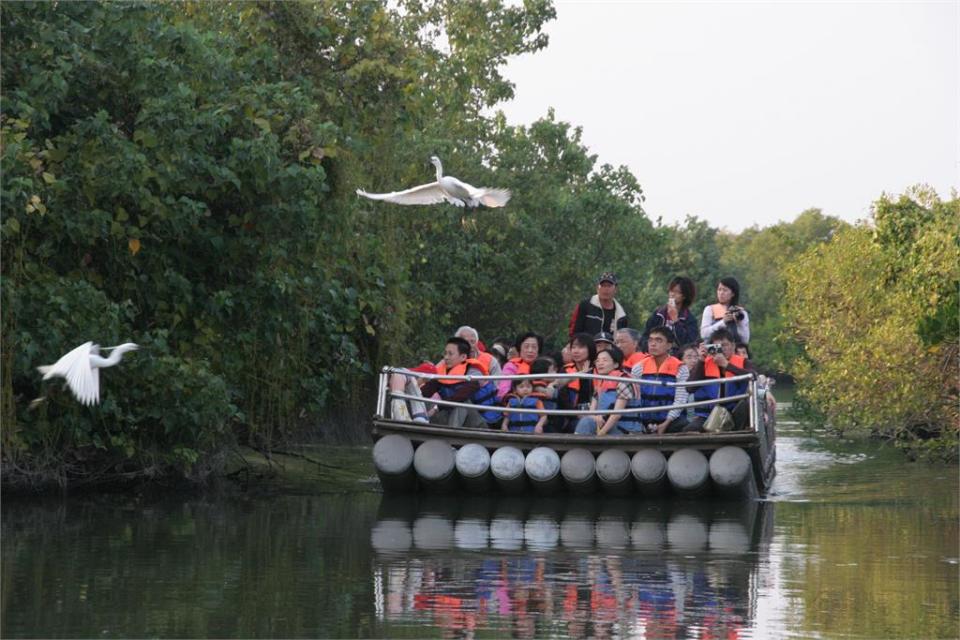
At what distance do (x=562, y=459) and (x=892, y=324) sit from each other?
917 centimetres

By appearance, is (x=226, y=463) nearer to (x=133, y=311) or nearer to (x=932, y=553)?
(x=133, y=311)

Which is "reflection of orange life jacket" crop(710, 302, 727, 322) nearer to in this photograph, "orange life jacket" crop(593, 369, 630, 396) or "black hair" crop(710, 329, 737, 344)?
"black hair" crop(710, 329, 737, 344)

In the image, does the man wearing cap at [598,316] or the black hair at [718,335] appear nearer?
the black hair at [718,335]

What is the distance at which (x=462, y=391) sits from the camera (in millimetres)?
17875

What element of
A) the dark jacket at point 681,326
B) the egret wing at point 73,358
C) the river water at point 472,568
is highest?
the dark jacket at point 681,326

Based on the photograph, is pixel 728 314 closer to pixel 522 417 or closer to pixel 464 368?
Answer: pixel 522 417

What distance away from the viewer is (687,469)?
658 inches

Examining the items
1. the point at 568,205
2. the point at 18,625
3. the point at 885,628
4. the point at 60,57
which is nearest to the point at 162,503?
Answer: the point at 60,57

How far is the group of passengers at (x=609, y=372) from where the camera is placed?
56.3ft

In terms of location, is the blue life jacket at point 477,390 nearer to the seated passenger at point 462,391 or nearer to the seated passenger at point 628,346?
the seated passenger at point 462,391

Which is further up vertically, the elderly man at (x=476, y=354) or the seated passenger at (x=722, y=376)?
the elderly man at (x=476, y=354)

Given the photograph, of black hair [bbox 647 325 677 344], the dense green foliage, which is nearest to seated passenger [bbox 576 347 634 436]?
black hair [bbox 647 325 677 344]

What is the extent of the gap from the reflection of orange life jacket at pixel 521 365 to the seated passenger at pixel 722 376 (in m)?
1.82

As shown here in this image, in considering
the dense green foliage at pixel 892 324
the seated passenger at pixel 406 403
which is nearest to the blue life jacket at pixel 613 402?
the seated passenger at pixel 406 403
